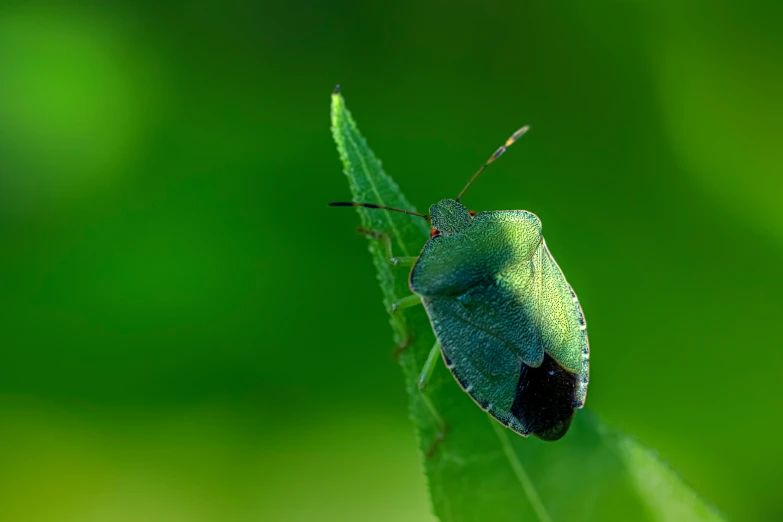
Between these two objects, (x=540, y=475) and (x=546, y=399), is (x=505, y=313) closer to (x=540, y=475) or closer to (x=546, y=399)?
(x=546, y=399)

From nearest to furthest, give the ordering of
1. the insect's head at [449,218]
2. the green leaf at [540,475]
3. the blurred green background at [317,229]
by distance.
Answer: the green leaf at [540,475] → the insect's head at [449,218] → the blurred green background at [317,229]

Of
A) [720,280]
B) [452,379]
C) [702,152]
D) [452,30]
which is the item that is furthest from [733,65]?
[452,379]

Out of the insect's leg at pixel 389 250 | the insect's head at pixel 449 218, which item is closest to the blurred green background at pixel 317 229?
the insect's head at pixel 449 218

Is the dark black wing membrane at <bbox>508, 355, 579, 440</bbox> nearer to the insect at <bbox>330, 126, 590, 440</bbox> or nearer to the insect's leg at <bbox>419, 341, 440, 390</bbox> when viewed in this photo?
the insect at <bbox>330, 126, 590, 440</bbox>

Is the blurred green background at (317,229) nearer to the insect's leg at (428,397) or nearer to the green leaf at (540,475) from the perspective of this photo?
the insect's leg at (428,397)

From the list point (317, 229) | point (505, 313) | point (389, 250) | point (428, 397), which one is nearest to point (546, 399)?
point (505, 313)

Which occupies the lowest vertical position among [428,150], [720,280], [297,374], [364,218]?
[720,280]

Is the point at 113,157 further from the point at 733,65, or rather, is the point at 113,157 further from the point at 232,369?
the point at 733,65
